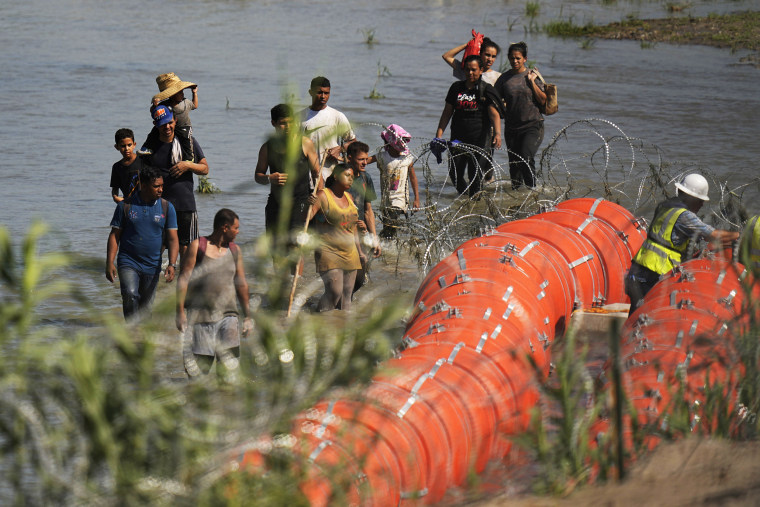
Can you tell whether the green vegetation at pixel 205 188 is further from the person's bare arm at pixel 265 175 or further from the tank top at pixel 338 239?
the tank top at pixel 338 239

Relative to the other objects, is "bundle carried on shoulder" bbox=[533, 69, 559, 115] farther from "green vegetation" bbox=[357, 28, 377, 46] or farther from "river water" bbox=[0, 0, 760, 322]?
"green vegetation" bbox=[357, 28, 377, 46]

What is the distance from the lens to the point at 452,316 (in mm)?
6973

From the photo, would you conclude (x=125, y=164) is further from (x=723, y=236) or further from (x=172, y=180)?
(x=723, y=236)

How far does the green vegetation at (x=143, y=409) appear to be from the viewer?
9.39 feet

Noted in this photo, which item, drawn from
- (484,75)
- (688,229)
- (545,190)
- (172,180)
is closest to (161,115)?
(172,180)

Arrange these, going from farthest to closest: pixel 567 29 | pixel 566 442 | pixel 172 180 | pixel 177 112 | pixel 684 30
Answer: pixel 567 29, pixel 684 30, pixel 177 112, pixel 172 180, pixel 566 442

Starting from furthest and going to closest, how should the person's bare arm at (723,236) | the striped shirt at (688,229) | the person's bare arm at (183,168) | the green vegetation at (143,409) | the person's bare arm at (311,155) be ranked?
the person's bare arm at (183,168), the person's bare arm at (311,155), the striped shirt at (688,229), the person's bare arm at (723,236), the green vegetation at (143,409)

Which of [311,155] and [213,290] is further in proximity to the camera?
[311,155]

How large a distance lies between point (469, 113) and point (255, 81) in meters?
11.2

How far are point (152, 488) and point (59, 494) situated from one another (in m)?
0.28

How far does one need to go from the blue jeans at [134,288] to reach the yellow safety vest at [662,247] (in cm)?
384

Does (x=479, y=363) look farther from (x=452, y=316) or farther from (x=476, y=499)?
(x=476, y=499)

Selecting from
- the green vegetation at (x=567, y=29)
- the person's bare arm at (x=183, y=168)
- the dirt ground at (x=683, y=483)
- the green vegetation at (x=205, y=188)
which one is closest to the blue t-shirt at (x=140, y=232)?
the person's bare arm at (x=183, y=168)

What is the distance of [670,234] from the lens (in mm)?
8141
